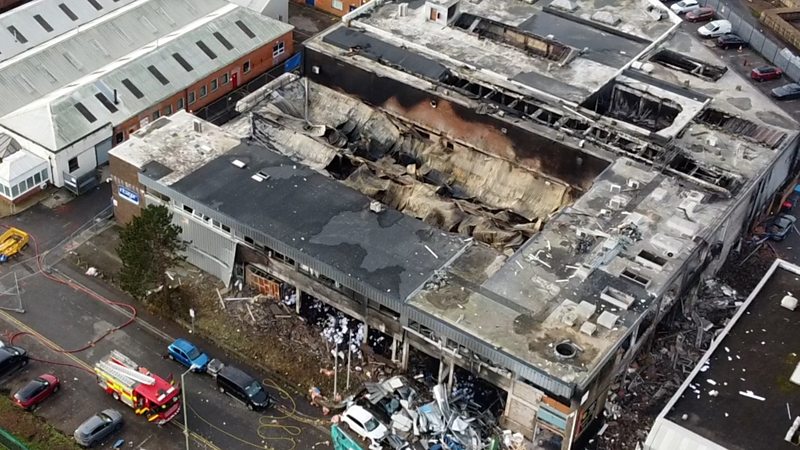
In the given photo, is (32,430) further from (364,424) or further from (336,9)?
(336,9)

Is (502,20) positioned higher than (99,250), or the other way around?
(502,20)

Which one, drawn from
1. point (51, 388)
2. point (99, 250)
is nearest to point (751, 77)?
point (99, 250)

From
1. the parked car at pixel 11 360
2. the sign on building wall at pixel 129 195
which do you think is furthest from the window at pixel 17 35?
the parked car at pixel 11 360

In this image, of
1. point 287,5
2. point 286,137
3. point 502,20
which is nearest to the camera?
point 286,137

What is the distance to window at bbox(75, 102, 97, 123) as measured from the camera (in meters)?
78.5

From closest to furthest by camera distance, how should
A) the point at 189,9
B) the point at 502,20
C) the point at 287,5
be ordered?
1. the point at 502,20
2. the point at 189,9
3. the point at 287,5

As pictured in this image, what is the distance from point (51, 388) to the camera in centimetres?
6003

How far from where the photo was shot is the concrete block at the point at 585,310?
5844cm

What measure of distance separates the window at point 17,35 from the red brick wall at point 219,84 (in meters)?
16.6

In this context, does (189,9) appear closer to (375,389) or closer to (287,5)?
(287,5)

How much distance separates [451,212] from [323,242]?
1184cm

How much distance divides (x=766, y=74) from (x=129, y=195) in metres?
56.3

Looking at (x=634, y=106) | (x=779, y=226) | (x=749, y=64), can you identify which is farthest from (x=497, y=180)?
(x=749, y=64)

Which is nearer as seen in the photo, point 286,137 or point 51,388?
point 51,388
